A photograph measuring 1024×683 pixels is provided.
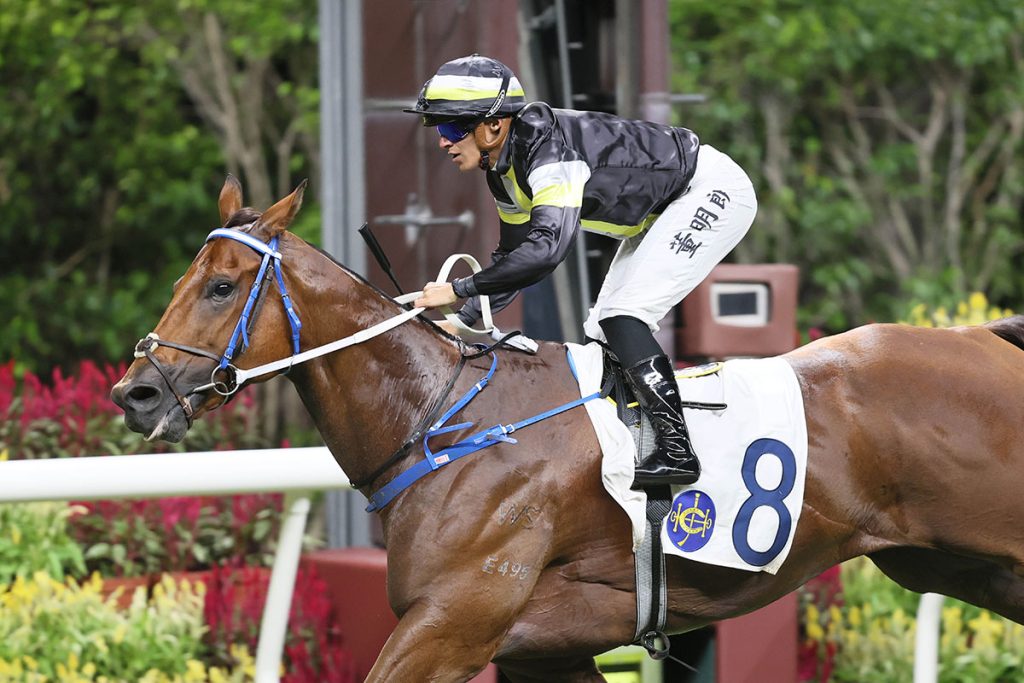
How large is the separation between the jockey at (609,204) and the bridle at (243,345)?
0.36 meters

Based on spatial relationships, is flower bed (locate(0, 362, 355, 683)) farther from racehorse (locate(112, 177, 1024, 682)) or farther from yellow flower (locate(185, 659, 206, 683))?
racehorse (locate(112, 177, 1024, 682))

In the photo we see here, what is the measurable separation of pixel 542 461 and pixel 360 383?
1.86ft

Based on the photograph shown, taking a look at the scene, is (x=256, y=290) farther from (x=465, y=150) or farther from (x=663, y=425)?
(x=663, y=425)

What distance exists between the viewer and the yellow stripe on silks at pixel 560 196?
3.89 meters

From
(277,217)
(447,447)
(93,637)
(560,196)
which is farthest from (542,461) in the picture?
(93,637)

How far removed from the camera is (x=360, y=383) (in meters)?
4.00

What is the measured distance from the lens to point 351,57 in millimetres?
6359

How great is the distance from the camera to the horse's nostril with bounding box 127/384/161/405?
145 inches

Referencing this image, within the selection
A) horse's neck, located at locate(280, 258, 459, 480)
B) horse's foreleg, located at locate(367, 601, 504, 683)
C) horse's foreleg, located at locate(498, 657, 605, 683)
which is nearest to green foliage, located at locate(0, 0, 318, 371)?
horse's neck, located at locate(280, 258, 459, 480)

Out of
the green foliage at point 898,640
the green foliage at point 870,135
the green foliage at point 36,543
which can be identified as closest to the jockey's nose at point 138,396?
the green foliage at point 36,543

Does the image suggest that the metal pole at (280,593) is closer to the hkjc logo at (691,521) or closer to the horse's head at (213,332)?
the horse's head at (213,332)

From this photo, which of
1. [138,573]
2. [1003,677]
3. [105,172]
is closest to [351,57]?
[138,573]

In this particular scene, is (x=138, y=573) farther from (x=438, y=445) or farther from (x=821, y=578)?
(x=821, y=578)

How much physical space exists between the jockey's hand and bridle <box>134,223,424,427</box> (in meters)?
0.21
